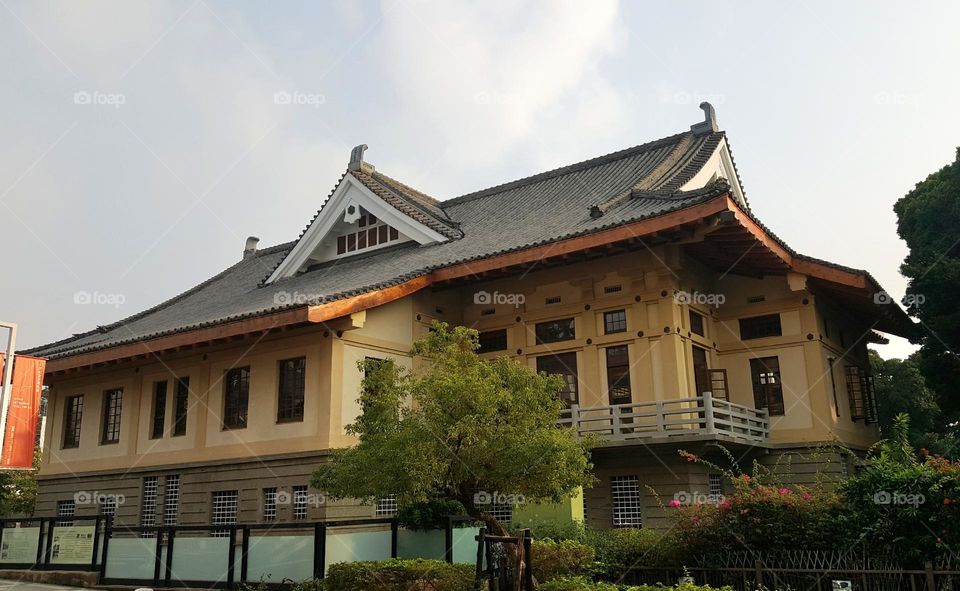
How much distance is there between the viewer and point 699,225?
19.7 metres

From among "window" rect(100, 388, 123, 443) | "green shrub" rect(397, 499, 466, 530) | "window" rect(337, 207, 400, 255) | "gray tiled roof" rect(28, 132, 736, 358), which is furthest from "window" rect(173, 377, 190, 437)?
"green shrub" rect(397, 499, 466, 530)

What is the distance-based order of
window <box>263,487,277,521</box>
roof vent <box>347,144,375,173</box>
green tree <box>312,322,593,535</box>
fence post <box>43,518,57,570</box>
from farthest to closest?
roof vent <box>347,144,375,173</box> < window <box>263,487,277,521</box> < fence post <box>43,518,57,570</box> < green tree <box>312,322,593,535</box>

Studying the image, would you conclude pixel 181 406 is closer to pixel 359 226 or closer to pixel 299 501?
pixel 299 501

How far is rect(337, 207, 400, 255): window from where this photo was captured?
26734 mm

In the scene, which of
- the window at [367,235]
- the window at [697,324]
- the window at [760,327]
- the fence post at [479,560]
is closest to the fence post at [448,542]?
the fence post at [479,560]

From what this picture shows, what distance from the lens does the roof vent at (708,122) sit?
91.1ft

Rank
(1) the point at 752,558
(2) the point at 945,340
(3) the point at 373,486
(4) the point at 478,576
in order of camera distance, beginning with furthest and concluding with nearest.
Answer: (2) the point at 945,340, (1) the point at 752,558, (3) the point at 373,486, (4) the point at 478,576

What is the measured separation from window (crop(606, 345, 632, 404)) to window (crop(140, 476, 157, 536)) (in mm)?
13228

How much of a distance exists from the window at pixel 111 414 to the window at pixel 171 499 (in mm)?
3046

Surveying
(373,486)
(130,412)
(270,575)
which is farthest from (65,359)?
(373,486)

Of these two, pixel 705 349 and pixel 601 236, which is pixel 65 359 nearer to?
pixel 601 236

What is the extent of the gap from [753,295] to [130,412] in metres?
18.8

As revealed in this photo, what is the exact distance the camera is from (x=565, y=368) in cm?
2230

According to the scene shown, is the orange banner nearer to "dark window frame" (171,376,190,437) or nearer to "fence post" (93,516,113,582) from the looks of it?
"fence post" (93,516,113,582)
